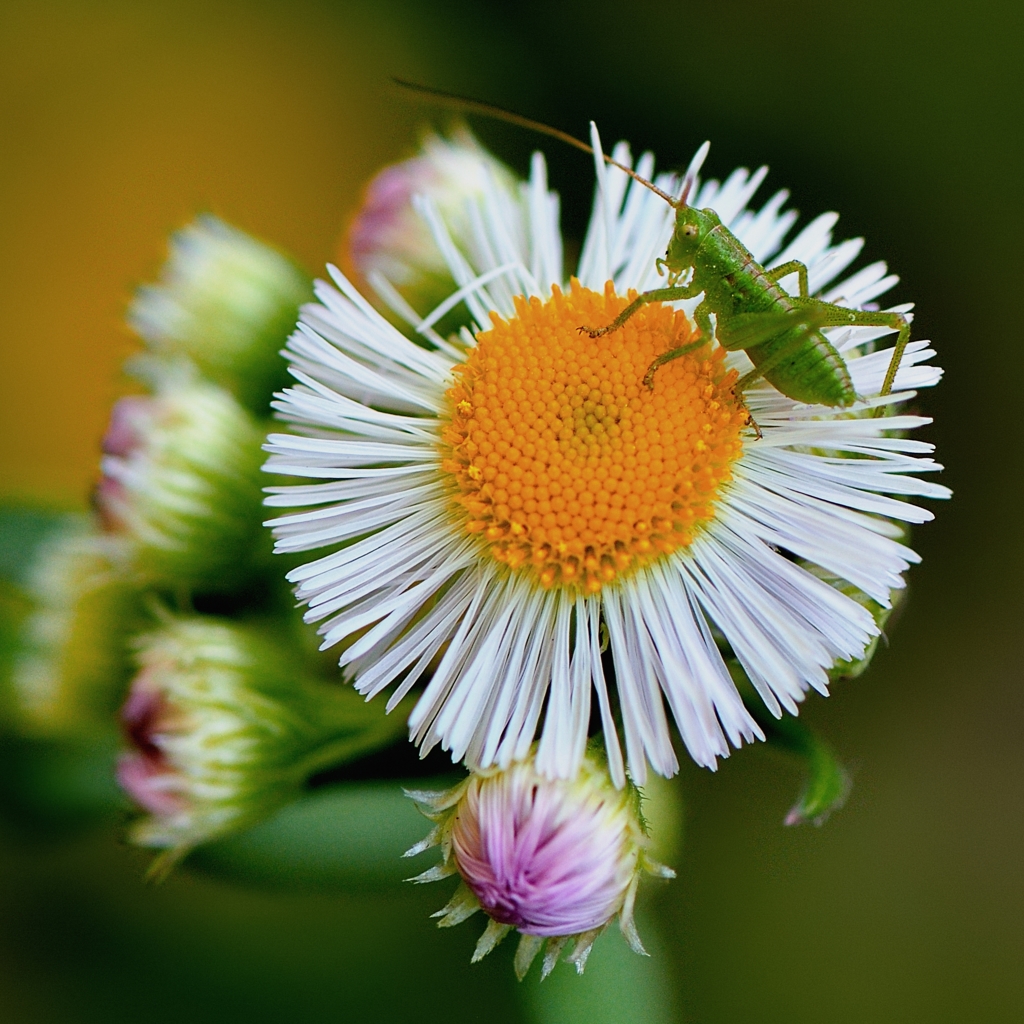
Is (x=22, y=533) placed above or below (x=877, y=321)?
below

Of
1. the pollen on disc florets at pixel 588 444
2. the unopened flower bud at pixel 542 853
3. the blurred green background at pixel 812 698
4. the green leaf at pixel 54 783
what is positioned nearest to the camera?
the unopened flower bud at pixel 542 853

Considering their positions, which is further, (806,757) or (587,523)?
(806,757)

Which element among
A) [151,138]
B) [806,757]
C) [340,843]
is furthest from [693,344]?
[151,138]

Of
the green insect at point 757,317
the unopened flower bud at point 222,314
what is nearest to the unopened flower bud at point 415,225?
the unopened flower bud at point 222,314

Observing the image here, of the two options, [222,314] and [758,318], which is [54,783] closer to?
[222,314]

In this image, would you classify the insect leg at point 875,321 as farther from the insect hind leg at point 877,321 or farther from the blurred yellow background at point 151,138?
the blurred yellow background at point 151,138

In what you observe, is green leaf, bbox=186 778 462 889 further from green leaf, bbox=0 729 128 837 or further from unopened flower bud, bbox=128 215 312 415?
unopened flower bud, bbox=128 215 312 415

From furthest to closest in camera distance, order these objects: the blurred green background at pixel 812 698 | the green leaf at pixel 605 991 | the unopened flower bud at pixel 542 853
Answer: the blurred green background at pixel 812 698 < the green leaf at pixel 605 991 < the unopened flower bud at pixel 542 853
